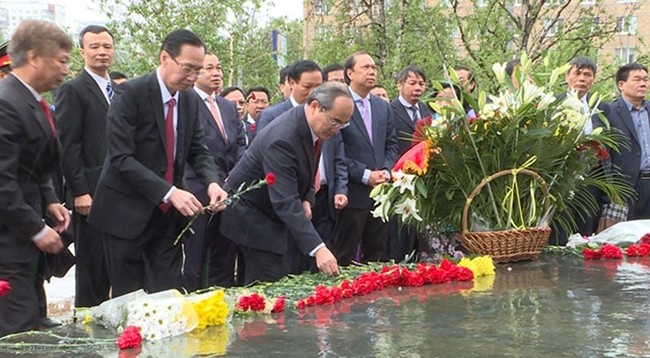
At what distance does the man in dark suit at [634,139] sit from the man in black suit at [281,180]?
3.74 meters

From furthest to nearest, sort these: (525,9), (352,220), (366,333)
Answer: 1. (525,9)
2. (352,220)
3. (366,333)

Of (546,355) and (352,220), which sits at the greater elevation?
(352,220)

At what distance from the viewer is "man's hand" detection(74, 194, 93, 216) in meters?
5.32

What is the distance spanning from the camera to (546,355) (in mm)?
2709

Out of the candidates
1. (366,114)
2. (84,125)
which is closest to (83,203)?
(84,125)

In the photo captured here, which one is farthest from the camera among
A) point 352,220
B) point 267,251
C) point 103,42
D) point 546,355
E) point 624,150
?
point 624,150

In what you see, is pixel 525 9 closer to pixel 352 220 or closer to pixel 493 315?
pixel 352 220

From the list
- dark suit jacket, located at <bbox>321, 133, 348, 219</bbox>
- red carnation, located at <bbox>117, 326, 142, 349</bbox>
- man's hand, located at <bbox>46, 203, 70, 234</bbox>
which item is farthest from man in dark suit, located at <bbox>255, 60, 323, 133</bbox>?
red carnation, located at <bbox>117, 326, 142, 349</bbox>

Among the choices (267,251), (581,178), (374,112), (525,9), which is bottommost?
(267,251)

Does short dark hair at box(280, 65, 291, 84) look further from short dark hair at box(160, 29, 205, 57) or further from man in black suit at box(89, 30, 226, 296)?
short dark hair at box(160, 29, 205, 57)

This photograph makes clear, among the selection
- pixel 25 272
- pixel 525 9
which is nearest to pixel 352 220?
pixel 25 272

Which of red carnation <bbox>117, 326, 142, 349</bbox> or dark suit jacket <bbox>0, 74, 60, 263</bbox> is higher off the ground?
dark suit jacket <bbox>0, 74, 60, 263</bbox>

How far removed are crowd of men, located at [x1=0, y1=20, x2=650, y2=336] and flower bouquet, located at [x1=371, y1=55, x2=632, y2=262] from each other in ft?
0.98

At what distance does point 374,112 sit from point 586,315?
3.92 metres
